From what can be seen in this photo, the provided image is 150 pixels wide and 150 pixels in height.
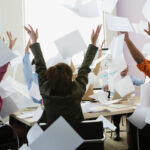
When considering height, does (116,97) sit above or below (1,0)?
below

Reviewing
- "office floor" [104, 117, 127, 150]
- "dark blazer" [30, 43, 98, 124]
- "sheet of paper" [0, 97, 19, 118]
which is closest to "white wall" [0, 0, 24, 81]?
"office floor" [104, 117, 127, 150]

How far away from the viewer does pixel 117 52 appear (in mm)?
1371

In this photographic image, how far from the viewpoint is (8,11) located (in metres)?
3.58

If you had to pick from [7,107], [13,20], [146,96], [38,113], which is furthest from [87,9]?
[13,20]

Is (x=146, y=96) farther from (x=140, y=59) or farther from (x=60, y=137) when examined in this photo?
(x=60, y=137)

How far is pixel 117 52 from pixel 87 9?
34cm

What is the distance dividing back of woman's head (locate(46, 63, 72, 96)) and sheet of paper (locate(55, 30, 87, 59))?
12cm

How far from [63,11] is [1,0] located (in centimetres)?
112

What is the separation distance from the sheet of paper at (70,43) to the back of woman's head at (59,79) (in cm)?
12

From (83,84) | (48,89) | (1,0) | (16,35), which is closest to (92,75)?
(83,84)

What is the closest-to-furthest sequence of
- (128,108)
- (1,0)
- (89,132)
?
(89,132) < (128,108) < (1,0)

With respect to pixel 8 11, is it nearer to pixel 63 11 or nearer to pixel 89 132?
pixel 63 11

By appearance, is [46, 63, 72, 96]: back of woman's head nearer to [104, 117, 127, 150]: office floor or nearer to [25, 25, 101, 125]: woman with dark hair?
[25, 25, 101, 125]: woman with dark hair

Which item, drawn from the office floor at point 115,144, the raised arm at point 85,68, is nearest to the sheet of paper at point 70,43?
the raised arm at point 85,68
